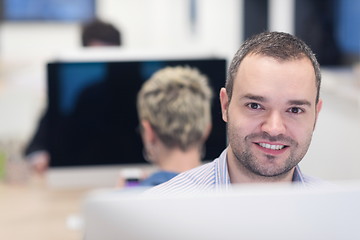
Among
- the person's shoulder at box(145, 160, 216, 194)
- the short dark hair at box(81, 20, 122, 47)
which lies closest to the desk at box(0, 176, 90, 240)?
the short dark hair at box(81, 20, 122, 47)

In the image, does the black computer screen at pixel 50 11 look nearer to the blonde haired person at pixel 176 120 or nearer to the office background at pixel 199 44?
the office background at pixel 199 44

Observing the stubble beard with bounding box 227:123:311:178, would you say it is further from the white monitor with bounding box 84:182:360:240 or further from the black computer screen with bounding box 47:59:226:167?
the black computer screen with bounding box 47:59:226:167

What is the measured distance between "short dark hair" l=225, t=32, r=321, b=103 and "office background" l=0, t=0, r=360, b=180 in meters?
0.09

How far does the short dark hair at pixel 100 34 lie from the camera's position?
2.57 meters

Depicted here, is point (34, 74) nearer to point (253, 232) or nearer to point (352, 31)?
point (352, 31)

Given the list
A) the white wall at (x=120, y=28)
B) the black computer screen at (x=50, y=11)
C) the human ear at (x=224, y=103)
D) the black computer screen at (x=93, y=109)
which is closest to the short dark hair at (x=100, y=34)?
the black computer screen at (x=93, y=109)

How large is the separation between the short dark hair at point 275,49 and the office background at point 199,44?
93 millimetres

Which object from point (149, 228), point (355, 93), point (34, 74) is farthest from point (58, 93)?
point (34, 74)

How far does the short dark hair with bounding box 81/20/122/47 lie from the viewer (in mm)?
2574

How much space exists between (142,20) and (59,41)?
0.80 m

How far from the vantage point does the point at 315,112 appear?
2.76 feet

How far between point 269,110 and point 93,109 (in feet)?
3.54

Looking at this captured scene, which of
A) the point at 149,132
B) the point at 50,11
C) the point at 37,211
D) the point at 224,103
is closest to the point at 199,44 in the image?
the point at 50,11

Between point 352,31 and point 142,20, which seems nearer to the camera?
point 352,31
